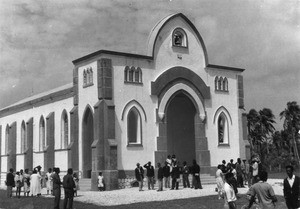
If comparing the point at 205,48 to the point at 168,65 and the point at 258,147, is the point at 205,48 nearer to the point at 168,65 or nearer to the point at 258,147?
the point at 168,65

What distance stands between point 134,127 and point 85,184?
16.0 ft

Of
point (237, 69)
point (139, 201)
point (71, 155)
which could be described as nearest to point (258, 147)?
point (237, 69)

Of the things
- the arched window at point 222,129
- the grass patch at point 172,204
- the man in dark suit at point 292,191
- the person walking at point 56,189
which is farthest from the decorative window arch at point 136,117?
the man in dark suit at point 292,191

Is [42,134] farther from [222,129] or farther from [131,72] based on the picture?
[222,129]

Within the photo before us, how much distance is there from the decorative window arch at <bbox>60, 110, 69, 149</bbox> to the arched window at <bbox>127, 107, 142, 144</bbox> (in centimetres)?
526

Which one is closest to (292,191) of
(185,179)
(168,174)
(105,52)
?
(168,174)

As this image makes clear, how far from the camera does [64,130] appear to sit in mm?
32000

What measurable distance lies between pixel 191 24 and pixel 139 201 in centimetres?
1556

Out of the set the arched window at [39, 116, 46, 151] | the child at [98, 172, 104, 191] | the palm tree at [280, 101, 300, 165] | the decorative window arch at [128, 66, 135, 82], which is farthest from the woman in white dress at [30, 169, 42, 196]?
the palm tree at [280, 101, 300, 165]

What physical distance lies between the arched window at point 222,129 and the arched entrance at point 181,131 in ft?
6.57

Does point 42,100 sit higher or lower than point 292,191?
higher

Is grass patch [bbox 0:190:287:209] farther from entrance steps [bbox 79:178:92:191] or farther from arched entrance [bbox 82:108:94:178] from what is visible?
arched entrance [bbox 82:108:94:178]

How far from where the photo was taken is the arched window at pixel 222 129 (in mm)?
31964

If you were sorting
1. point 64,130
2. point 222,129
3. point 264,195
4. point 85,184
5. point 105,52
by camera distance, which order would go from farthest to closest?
point 222,129 → point 64,130 → point 85,184 → point 105,52 → point 264,195
